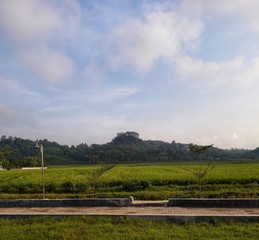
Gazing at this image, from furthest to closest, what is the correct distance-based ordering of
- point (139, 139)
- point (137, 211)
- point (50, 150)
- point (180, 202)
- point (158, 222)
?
point (139, 139)
point (50, 150)
point (180, 202)
point (137, 211)
point (158, 222)

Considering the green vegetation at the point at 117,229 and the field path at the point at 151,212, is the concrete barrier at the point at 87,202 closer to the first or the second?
the field path at the point at 151,212

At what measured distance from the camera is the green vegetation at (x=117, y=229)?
28.7ft

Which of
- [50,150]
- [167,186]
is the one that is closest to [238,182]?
[167,186]

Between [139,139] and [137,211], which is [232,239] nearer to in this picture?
[137,211]

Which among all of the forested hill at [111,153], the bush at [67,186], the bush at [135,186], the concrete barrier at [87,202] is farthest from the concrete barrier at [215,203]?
the forested hill at [111,153]

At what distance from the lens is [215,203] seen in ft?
40.7

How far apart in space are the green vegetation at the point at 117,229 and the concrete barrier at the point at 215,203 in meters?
2.70

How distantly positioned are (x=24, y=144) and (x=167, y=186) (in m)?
108

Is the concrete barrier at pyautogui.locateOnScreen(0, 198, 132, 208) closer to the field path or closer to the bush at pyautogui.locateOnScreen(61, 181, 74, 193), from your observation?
the field path

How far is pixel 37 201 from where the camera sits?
43.9 feet

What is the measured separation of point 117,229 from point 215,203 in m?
4.34

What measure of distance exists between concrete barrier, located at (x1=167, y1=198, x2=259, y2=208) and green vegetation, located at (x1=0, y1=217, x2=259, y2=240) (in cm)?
270

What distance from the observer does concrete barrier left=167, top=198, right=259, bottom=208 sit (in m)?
12.2

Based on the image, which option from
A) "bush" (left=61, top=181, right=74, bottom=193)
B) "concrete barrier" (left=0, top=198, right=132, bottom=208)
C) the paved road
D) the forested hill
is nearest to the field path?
the paved road
